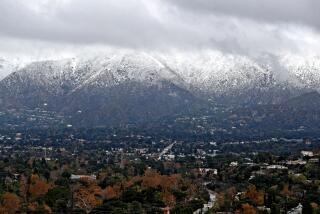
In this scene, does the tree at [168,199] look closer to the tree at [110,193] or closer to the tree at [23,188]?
the tree at [110,193]

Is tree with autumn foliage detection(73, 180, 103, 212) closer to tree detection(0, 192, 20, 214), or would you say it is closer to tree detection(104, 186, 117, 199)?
tree detection(104, 186, 117, 199)

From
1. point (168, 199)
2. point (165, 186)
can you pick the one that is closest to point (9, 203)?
point (168, 199)

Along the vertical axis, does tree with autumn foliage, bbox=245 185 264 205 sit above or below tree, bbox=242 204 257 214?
above

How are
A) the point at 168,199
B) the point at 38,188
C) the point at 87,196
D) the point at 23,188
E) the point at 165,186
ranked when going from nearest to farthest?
1. the point at 168,199
2. the point at 87,196
3. the point at 38,188
4. the point at 23,188
5. the point at 165,186

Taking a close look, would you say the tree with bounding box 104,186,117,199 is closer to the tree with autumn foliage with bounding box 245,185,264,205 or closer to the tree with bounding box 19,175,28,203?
the tree with bounding box 19,175,28,203

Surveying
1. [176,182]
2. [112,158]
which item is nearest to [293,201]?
[176,182]

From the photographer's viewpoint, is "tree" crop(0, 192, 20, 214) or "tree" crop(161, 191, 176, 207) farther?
"tree" crop(161, 191, 176, 207)

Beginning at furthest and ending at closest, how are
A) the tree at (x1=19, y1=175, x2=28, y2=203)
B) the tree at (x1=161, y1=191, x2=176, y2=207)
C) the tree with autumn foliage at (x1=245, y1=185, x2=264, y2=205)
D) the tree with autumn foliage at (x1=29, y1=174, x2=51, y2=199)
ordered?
the tree with autumn foliage at (x1=29, y1=174, x2=51, y2=199)
the tree at (x1=19, y1=175, x2=28, y2=203)
the tree at (x1=161, y1=191, x2=176, y2=207)
the tree with autumn foliage at (x1=245, y1=185, x2=264, y2=205)

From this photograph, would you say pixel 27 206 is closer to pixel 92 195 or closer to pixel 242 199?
pixel 92 195

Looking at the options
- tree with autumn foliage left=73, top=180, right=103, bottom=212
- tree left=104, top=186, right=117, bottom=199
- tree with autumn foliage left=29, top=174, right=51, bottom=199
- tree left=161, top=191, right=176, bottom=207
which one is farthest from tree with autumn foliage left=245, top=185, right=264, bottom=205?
tree with autumn foliage left=29, top=174, right=51, bottom=199

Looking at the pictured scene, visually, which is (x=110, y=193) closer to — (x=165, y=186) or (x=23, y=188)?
(x=165, y=186)

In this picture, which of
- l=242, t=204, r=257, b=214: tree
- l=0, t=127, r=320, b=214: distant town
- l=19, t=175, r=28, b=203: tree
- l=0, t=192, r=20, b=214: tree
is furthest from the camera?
Answer: l=19, t=175, r=28, b=203: tree

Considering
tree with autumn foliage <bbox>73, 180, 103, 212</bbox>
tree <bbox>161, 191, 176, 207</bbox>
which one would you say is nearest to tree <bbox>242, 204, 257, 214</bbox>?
tree <bbox>161, 191, 176, 207</bbox>

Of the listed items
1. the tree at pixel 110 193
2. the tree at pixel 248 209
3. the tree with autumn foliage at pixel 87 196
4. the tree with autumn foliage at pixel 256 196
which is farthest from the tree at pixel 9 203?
the tree with autumn foliage at pixel 256 196
